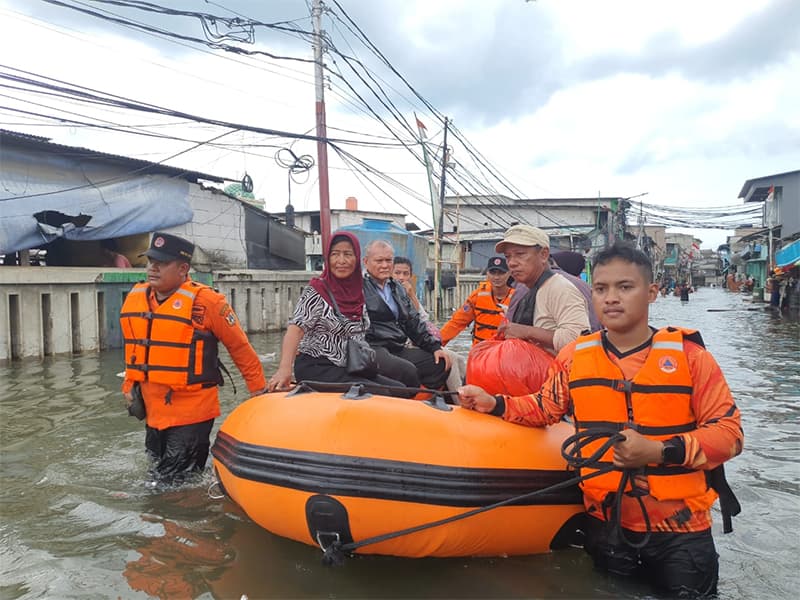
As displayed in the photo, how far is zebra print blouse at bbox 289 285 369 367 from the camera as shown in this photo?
12.0 ft

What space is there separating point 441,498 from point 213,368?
180cm

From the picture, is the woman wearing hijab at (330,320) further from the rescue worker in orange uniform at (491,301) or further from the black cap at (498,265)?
the black cap at (498,265)

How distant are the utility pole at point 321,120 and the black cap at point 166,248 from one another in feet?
25.7

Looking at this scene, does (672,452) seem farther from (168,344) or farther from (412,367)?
(168,344)

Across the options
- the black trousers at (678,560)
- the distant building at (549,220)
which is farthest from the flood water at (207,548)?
the distant building at (549,220)

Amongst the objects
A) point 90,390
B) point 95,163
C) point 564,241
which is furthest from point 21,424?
point 564,241

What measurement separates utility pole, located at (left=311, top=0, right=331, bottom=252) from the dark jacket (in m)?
7.25

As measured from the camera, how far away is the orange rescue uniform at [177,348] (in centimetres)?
350

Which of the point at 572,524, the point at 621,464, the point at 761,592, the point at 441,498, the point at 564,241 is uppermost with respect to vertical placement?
the point at 564,241

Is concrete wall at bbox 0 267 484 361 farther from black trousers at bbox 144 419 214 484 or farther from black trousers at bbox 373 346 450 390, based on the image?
black trousers at bbox 373 346 450 390

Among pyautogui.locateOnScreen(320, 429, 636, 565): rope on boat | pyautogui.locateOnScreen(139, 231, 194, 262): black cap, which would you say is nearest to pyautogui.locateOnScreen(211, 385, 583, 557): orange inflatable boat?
pyautogui.locateOnScreen(320, 429, 636, 565): rope on boat

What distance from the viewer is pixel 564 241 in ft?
108

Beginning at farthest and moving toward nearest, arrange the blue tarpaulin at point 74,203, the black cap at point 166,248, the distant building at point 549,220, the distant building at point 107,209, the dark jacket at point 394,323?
1. the distant building at point 549,220
2. the distant building at point 107,209
3. the blue tarpaulin at point 74,203
4. the dark jacket at point 394,323
5. the black cap at point 166,248

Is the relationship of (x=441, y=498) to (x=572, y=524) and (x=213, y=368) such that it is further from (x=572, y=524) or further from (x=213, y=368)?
(x=213, y=368)
